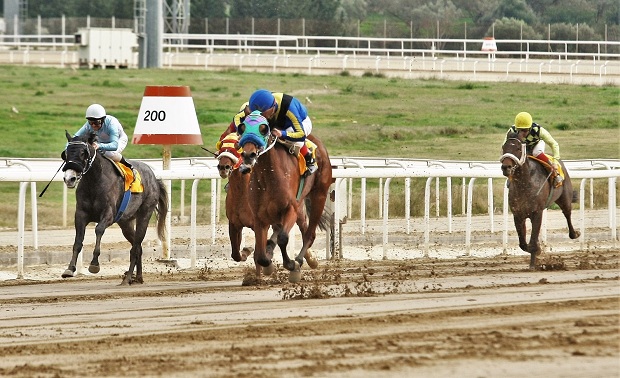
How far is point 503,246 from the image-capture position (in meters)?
14.4

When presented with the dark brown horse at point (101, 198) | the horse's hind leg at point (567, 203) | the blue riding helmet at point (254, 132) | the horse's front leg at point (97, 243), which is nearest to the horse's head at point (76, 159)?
the dark brown horse at point (101, 198)

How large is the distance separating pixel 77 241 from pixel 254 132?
6.00ft

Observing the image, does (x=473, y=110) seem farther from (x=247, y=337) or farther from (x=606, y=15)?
(x=247, y=337)

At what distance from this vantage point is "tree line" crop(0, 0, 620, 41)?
44000 mm

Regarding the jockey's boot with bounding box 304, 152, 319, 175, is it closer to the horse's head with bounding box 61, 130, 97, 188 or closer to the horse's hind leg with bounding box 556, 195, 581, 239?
the horse's head with bounding box 61, 130, 97, 188

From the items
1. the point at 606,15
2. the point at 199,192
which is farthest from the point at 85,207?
the point at 606,15

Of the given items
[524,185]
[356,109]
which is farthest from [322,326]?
[356,109]

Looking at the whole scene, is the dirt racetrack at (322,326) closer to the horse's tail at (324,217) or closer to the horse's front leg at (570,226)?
the horse's tail at (324,217)

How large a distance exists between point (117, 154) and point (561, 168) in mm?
4906

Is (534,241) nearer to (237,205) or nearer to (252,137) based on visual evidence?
(237,205)

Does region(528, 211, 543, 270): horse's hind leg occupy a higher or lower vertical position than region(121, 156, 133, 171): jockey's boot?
lower

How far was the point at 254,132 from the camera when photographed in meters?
9.45

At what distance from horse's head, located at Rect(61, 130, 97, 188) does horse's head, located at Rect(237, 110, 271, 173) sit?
1411 millimetres

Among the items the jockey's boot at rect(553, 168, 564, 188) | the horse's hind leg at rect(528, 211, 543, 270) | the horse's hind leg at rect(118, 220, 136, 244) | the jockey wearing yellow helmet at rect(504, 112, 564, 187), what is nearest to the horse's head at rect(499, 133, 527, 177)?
Result: the jockey wearing yellow helmet at rect(504, 112, 564, 187)
